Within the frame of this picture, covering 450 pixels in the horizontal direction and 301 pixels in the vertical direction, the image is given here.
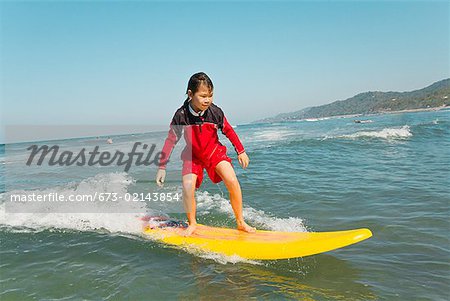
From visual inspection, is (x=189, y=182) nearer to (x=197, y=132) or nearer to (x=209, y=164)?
(x=209, y=164)

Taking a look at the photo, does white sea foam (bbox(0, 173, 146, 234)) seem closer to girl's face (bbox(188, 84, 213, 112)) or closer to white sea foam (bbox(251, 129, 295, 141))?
girl's face (bbox(188, 84, 213, 112))

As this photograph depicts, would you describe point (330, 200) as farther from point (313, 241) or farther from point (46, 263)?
point (46, 263)

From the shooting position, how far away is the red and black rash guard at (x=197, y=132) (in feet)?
14.0

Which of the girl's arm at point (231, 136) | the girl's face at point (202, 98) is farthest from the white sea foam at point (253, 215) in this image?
the girl's face at point (202, 98)

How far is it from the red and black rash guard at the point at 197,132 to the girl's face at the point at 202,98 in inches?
6.3

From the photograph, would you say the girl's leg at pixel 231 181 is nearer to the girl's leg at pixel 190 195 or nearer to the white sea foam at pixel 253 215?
the girl's leg at pixel 190 195

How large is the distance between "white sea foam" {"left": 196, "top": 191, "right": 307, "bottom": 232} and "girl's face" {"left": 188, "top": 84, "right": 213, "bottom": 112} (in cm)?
229

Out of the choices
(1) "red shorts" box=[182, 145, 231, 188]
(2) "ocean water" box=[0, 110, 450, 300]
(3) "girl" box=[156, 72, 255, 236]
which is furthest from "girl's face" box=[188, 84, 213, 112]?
(2) "ocean water" box=[0, 110, 450, 300]

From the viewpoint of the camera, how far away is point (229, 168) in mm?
4344

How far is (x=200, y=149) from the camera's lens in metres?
4.36

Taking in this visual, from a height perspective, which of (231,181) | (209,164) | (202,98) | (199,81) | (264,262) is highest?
(199,81)

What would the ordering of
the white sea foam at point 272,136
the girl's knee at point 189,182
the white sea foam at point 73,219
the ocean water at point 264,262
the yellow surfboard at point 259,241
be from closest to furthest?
the ocean water at point 264,262
the yellow surfboard at point 259,241
the girl's knee at point 189,182
the white sea foam at point 73,219
the white sea foam at point 272,136

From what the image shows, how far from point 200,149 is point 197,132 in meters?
0.24

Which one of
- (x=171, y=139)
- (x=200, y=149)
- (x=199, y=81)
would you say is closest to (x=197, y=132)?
(x=200, y=149)
